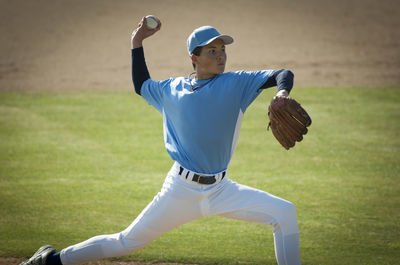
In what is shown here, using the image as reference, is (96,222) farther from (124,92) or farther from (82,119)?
(124,92)

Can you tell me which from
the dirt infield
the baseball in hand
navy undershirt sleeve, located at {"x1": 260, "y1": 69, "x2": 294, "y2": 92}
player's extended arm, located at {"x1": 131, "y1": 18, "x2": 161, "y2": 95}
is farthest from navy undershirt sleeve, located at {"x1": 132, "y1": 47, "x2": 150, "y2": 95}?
the dirt infield

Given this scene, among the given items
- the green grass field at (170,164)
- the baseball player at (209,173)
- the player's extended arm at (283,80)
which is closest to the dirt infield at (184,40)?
the green grass field at (170,164)

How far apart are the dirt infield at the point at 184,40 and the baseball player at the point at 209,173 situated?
8.41m

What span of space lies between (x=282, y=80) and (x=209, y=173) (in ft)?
2.54

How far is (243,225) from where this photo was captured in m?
5.43

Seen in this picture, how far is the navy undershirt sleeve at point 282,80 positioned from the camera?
3.26 meters

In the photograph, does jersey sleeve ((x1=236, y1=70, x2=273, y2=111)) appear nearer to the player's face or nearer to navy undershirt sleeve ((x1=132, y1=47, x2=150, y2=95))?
the player's face

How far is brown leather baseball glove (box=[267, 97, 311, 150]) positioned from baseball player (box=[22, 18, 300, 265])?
0.28 metres

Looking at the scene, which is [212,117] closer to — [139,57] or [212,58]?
[212,58]

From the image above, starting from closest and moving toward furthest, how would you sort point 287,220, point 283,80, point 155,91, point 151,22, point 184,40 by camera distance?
point 283,80 → point 287,220 → point 155,91 → point 151,22 → point 184,40

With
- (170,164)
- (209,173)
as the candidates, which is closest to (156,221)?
(209,173)

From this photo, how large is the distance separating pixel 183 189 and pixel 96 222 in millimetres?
2148

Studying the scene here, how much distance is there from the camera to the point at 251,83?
3.52 metres

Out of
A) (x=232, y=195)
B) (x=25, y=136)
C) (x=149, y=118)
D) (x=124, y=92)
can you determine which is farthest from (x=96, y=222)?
(x=124, y=92)
